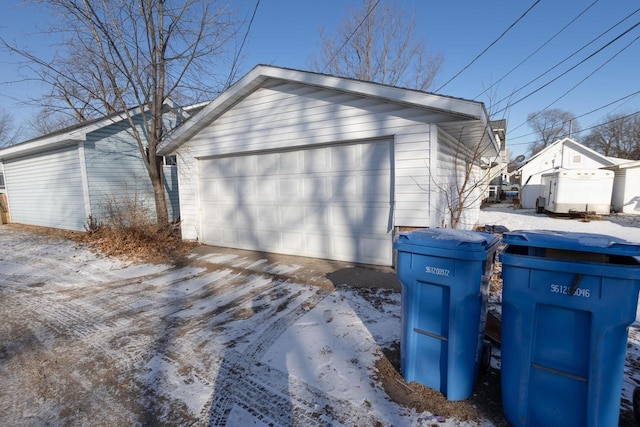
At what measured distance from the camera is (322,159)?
579 centimetres

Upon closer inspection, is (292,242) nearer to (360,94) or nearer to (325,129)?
(325,129)

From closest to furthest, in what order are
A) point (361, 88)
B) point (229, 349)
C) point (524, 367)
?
point (524, 367) < point (229, 349) < point (361, 88)

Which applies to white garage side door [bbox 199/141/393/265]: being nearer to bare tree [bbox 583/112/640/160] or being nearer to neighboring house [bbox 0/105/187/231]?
neighboring house [bbox 0/105/187/231]

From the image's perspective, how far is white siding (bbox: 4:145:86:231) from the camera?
9.61 meters

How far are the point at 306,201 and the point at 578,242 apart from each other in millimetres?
4768

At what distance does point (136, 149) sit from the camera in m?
10.6

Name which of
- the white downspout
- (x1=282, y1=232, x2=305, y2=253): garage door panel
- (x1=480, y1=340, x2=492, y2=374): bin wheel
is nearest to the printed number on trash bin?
(x1=480, y1=340, x2=492, y2=374): bin wheel

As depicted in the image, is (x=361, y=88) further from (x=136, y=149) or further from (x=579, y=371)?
(x=136, y=149)

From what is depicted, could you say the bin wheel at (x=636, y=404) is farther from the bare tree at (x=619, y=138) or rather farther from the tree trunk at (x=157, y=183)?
the bare tree at (x=619, y=138)

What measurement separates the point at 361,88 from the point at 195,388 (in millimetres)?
4662

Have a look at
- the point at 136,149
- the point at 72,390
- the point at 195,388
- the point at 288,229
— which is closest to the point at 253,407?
the point at 195,388

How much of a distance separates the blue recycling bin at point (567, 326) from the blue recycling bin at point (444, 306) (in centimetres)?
20

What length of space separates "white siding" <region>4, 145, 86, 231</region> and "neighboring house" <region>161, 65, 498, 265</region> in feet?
15.6

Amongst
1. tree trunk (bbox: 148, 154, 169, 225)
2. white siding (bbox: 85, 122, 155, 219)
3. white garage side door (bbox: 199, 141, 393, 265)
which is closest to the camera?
white garage side door (bbox: 199, 141, 393, 265)
